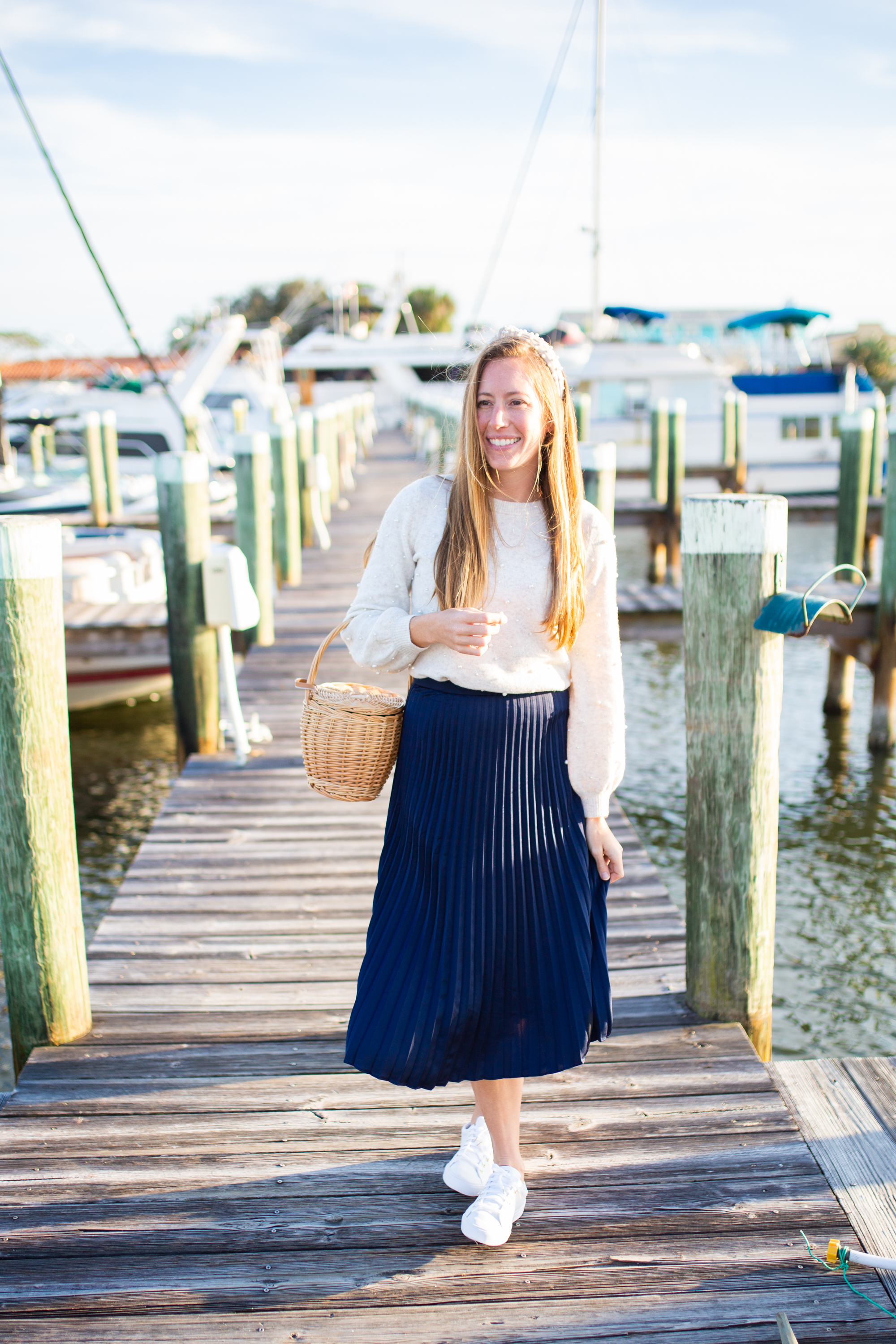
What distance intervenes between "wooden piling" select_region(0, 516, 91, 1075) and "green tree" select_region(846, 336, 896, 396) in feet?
144

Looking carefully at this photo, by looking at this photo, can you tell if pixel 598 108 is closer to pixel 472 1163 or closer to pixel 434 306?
pixel 472 1163

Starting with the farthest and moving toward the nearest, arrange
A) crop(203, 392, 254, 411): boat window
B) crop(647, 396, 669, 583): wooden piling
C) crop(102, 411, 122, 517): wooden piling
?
1. crop(203, 392, 254, 411): boat window
2. crop(102, 411, 122, 517): wooden piling
3. crop(647, 396, 669, 583): wooden piling

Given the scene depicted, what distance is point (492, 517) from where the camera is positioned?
211 cm

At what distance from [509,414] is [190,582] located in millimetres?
3611

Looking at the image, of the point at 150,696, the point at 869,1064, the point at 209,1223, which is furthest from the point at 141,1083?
the point at 150,696

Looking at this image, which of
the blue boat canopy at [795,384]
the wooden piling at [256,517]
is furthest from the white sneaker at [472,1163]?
the blue boat canopy at [795,384]

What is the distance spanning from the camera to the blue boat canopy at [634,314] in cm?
2695

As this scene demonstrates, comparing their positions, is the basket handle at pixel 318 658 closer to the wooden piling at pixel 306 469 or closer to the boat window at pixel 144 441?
the wooden piling at pixel 306 469

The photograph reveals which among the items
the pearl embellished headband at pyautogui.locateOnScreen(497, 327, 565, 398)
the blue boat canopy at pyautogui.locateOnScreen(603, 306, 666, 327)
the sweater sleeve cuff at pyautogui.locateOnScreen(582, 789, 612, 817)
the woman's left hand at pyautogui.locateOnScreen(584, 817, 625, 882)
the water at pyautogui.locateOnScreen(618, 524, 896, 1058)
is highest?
the blue boat canopy at pyautogui.locateOnScreen(603, 306, 666, 327)

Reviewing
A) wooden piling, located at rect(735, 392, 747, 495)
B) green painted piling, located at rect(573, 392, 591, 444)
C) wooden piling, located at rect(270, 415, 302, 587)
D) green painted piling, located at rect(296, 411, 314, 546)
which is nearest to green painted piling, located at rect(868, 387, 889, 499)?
wooden piling, located at rect(735, 392, 747, 495)

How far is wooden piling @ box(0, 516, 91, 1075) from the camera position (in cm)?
262

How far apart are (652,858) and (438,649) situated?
5.15 m

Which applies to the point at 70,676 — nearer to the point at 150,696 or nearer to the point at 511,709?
the point at 150,696

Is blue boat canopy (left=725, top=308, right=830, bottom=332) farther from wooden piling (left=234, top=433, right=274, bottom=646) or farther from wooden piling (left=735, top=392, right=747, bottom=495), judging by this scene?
wooden piling (left=234, top=433, right=274, bottom=646)
